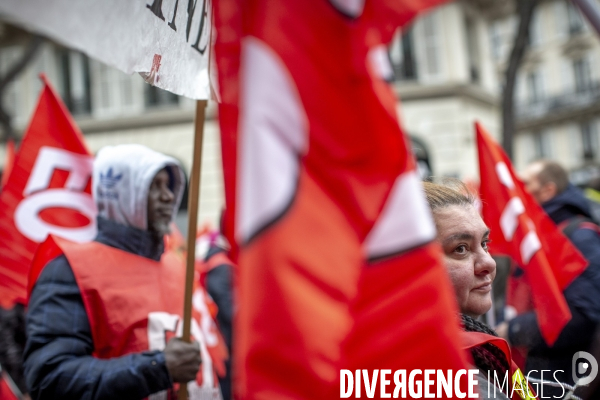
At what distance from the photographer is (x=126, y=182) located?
269cm

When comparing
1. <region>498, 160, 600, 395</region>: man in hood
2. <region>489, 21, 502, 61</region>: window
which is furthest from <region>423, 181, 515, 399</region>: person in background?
<region>489, 21, 502, 61</region>: window

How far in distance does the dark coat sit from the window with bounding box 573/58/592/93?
4283 centimetres

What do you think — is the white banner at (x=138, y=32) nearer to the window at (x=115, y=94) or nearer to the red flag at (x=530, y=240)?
the red flag at (x=530, y=240)

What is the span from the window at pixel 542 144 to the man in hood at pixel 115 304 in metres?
44.6

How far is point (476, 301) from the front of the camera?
1.89m

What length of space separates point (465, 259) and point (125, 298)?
46.7 inches

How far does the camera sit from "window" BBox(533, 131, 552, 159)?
44625mm

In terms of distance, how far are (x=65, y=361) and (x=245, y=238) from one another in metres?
1.37

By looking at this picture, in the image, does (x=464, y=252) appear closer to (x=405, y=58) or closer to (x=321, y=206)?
(x=321, y=206)

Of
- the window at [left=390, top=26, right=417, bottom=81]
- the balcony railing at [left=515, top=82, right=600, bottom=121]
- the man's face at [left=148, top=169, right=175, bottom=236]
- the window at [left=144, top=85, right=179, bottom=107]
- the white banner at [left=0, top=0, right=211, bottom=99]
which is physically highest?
the balcony railing at [left=515, top=82, right=600, bottom=121]

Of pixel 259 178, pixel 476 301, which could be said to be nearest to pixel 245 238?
pixel 259 178

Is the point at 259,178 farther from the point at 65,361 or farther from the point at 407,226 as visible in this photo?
the point at 65,361

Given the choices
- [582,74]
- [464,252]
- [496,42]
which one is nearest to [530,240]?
[464,252]

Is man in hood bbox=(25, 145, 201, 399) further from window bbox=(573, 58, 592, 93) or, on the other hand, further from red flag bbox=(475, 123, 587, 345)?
window bbox=(573, 58, 592, 93)
